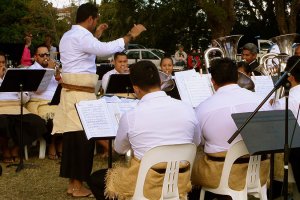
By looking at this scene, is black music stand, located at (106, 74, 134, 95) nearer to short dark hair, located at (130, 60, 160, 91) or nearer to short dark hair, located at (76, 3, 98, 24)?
short dark hair, located at (76, 3, 98, 24)

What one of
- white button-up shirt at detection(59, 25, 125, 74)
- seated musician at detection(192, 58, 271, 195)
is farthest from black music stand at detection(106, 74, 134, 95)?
seated musician at detection(192, 58, 271, 195)

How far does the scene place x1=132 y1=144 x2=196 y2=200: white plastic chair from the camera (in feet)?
12.9

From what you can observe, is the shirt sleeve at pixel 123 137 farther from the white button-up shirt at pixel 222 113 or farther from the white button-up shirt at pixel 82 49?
the white button-up shirt at pixel 82 49

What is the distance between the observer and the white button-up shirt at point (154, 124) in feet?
13.0

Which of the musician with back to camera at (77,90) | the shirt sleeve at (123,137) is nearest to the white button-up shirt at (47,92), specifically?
the musician with back to camera at (77,90)

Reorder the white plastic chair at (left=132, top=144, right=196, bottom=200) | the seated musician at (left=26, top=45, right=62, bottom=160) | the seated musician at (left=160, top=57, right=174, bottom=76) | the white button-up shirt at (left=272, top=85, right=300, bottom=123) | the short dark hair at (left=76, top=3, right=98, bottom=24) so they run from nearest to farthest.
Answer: the white plastic chair at (left=132, top=144, right=196, bottom=200) → the white button-up shirt at (left=272, top=85, right=300, bottom=123) → the short dark hair at (left=76, top=3, right=98, bottom=24) → the seated musician at (left=160, top=57, right=174, bottom=76) → the seated musician at (left=26, top=45, right=62, bottom=160)

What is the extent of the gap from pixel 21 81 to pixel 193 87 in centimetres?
285

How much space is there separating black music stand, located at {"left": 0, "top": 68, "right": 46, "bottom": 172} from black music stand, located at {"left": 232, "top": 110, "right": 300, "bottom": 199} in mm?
4125

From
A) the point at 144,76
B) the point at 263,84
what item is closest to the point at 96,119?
the point at 144,76

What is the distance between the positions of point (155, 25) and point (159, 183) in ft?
103

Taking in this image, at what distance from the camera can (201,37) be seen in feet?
120

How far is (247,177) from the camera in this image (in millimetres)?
4387

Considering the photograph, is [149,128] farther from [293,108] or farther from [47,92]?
[47,92]

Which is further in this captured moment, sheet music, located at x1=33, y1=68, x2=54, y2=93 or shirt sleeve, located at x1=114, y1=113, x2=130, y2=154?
sheet music, located at x1=33, y1=68, x2=54, y2=93
